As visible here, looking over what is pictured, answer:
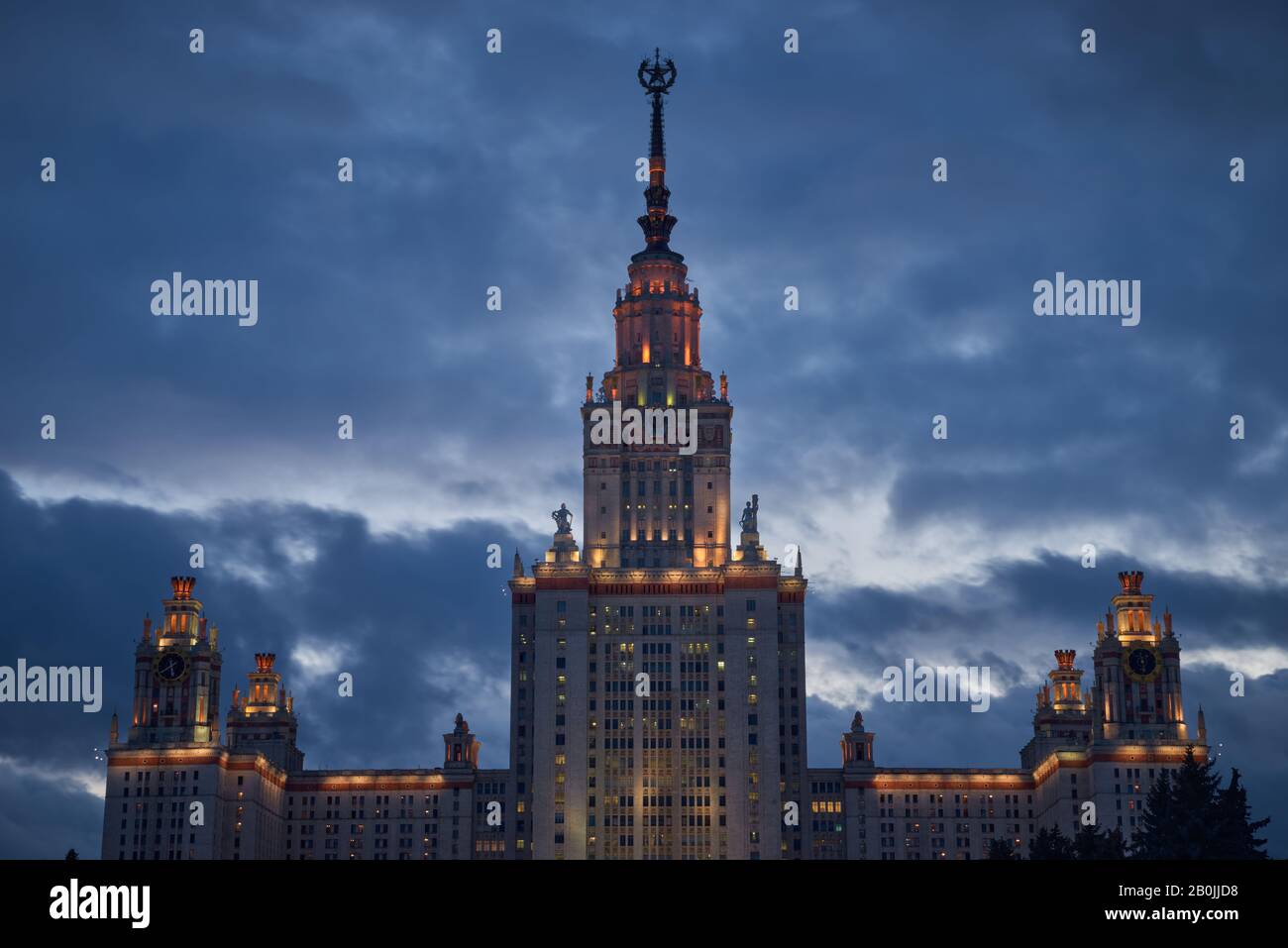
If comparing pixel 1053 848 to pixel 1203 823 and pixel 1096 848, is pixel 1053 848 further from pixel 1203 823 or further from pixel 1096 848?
pixel 1203 823

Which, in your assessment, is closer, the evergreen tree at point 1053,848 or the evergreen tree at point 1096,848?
the evergreen tree at point 1096,848

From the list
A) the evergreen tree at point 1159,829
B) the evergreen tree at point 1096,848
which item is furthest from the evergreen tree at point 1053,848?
the evergreen tree at point 1159,829

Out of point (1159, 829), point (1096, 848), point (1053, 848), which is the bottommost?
point (1096, 848)

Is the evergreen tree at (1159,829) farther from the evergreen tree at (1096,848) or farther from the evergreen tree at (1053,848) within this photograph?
the evergreen tree at (1053,848)

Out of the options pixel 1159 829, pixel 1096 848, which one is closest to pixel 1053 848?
pixel 1096 848

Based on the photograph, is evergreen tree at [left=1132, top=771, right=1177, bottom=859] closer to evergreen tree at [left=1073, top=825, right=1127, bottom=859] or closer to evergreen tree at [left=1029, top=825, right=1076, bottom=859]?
evergreen tree at [left=1073, top=825, right=1127, bottom=859]

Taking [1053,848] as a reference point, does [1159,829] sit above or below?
above
